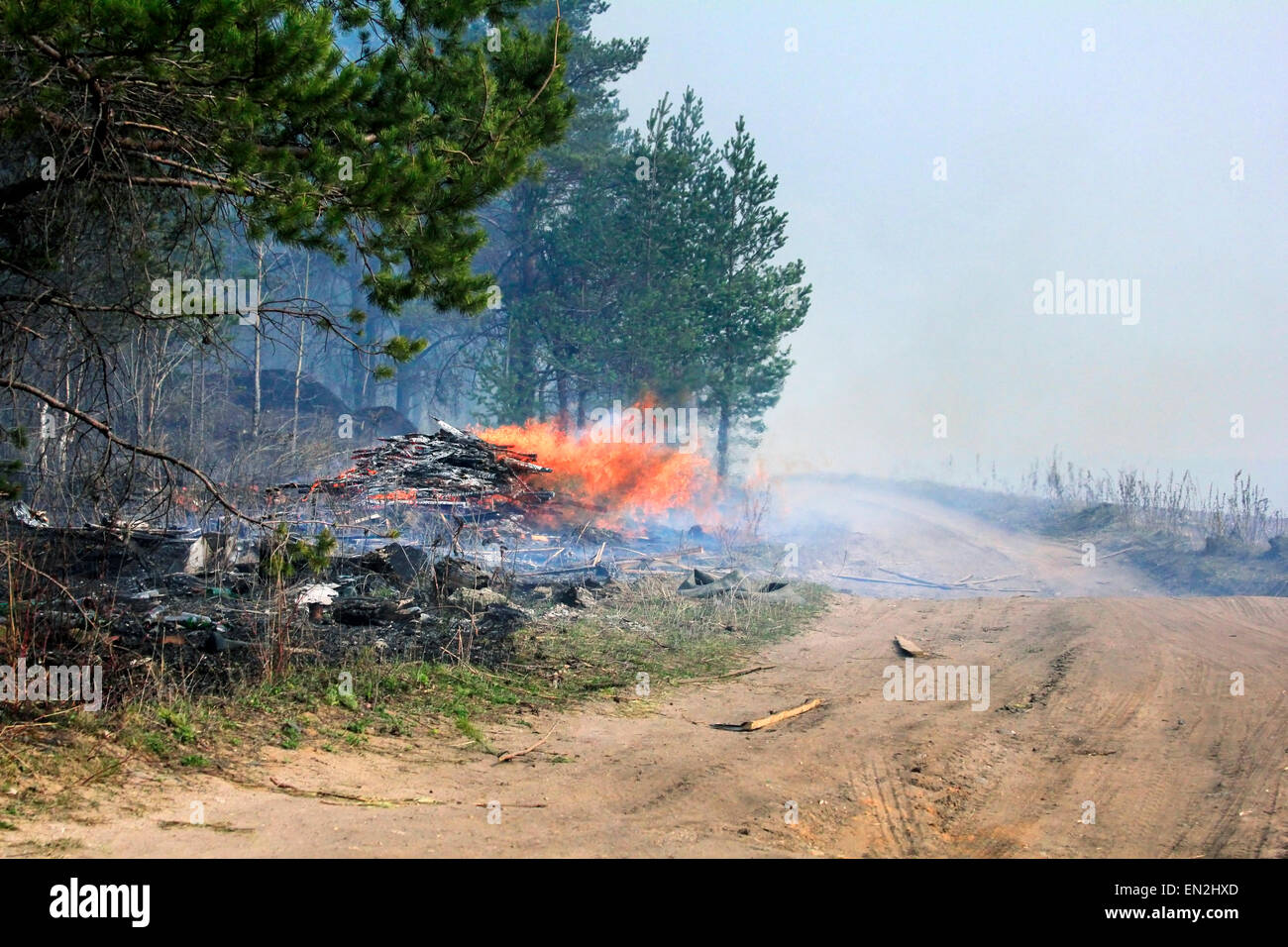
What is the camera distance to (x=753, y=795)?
6.44 metres

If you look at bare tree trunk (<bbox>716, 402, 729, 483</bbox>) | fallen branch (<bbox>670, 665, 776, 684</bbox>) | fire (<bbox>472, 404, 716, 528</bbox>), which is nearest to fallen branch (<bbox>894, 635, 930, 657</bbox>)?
fallen branch (<bbox>670, 665, 776, 684</bbox>)

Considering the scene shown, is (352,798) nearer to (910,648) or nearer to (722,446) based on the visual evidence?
(910,648)

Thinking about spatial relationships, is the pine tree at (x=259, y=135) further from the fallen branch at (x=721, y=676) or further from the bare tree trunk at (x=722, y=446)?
the bare tree trunk at (x=722, y=446)

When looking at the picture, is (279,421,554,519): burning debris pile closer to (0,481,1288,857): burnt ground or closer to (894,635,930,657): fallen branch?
(0,481,1288,857): burnt ground

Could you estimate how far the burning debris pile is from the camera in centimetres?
1445

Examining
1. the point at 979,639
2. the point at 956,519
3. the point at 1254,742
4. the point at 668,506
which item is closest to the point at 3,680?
the point at 1254,742

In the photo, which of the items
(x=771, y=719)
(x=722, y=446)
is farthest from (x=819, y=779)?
(x=722, y=446)

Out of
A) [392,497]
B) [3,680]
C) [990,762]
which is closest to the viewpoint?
[3,680]

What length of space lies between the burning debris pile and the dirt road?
695 cm

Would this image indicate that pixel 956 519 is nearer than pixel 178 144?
No

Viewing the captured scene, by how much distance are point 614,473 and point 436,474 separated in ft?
40.1

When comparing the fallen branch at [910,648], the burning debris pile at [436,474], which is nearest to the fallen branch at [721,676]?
the fallen branch at [910,648]
